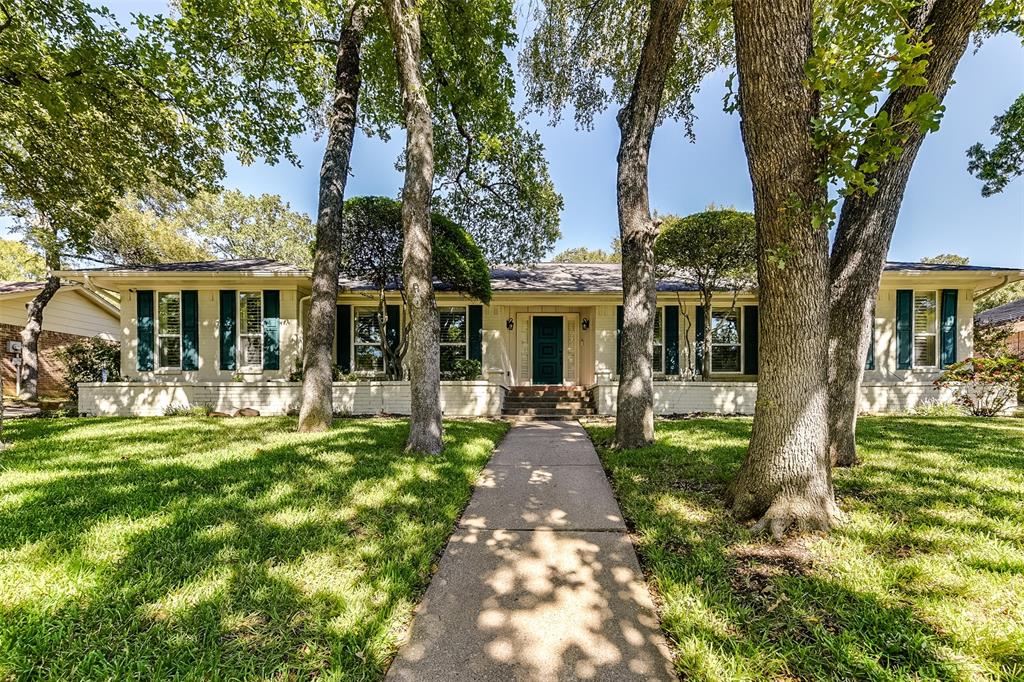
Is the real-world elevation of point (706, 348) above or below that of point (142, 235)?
below

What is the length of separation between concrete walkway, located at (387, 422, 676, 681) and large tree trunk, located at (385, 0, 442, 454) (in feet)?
5.37

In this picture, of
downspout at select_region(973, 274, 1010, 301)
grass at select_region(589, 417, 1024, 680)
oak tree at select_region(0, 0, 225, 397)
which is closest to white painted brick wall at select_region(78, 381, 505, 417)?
oak tree at select_region(0, 0, 225, 397)

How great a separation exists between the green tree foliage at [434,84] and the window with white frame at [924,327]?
9.59 metres

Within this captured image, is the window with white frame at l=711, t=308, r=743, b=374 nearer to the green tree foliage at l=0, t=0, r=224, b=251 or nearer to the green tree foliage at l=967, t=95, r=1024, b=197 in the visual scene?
the green tree foliage at l=967, t=95, r=1024, b=197

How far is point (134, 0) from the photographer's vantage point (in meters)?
7.19

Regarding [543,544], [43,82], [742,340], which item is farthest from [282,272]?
[742,340]

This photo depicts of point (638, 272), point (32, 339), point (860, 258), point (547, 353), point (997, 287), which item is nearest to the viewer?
point (860, 258)

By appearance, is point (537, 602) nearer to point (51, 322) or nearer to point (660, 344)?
point (660, 344)

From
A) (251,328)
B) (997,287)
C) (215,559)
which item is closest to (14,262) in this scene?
(251,328)

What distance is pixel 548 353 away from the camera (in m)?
11.0

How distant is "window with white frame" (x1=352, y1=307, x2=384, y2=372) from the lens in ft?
33.9

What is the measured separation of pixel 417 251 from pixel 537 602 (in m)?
4.14

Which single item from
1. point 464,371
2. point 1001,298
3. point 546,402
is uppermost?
point 1001,298

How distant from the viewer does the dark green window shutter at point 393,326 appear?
10031 mm
